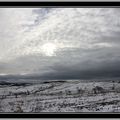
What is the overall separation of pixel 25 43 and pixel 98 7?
0.65 metres

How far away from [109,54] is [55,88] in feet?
1.65

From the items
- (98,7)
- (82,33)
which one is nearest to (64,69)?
(82,33)

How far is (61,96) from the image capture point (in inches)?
97.1

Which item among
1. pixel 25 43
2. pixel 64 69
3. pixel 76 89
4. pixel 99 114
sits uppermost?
pixel 25 43

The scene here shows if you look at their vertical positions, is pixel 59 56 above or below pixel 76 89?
above

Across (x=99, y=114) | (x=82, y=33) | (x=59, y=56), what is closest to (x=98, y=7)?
(x=82, y=33)

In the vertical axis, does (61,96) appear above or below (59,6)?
below

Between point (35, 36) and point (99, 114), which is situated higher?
point (35, 36)

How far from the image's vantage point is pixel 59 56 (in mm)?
2502

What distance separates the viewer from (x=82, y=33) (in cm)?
249

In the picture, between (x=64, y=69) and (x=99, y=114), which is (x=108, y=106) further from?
(x=64, y=69)

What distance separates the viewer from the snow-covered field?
2447mm

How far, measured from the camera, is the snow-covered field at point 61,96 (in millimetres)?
2447

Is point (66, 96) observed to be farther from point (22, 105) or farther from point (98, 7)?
point (98, 7)
